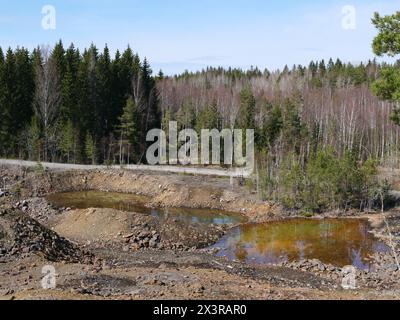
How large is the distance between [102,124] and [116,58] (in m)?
11.2

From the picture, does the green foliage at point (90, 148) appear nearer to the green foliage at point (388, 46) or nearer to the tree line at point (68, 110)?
the tree line at point (68, 110)

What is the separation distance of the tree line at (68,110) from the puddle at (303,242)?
85.2 feet

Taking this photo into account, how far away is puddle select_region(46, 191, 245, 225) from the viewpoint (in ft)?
115

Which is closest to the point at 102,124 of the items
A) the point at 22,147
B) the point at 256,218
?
the point at 22,147

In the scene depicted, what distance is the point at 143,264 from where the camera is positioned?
2025 centimetres

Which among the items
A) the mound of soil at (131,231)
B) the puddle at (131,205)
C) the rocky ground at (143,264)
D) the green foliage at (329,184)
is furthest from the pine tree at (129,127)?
the mound of soil at (131,231)

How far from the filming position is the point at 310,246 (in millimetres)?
27109

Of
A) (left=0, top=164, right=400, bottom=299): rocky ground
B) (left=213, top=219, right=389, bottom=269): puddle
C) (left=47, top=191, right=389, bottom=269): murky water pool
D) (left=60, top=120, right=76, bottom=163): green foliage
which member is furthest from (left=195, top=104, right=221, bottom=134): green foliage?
(left=213, top=219, right=389, bottom=269): puddle

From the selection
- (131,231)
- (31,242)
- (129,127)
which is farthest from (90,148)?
(31,242)

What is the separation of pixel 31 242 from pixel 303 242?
1553cm

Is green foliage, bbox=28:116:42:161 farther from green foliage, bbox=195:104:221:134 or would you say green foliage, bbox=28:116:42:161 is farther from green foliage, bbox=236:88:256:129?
green foliage, bbox=236:88:256:129

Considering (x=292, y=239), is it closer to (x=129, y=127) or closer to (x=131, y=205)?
(x=131, y=205)

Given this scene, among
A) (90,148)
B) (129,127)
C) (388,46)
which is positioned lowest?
(90,148)
